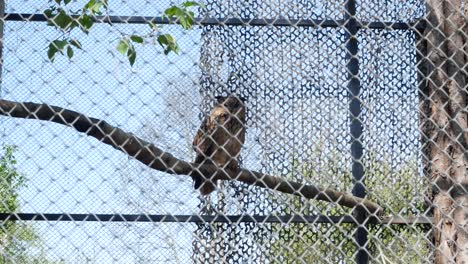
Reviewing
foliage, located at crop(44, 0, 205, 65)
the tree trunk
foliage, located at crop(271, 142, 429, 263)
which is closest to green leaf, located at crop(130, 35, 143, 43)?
foliage, located at crop(44, 0, 205, 65)

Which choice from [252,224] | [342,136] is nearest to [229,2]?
[342,136]

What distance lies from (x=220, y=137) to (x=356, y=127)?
2.07 feet

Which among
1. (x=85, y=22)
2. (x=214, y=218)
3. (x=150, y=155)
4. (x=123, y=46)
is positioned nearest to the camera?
(x=123, y=46)

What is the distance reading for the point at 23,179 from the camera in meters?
2.66

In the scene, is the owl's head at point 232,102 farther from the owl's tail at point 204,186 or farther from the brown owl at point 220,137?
the owl's tail at point 204,186

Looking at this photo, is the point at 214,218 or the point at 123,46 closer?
the point at 123,46

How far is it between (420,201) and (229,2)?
1.17 meters

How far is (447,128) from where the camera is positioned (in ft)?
10.2

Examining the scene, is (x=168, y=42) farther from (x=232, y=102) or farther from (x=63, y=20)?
(x=232, y=102)

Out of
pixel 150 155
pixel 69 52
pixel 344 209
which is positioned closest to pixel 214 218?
pixel 150 155

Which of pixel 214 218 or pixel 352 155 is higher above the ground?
pixel 352 155

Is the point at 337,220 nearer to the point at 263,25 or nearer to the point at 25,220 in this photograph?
the point at 263,25

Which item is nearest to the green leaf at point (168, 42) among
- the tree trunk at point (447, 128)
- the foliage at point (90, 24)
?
the foliage at point (90, 24)

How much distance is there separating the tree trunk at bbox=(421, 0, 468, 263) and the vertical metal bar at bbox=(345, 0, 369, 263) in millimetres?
265
